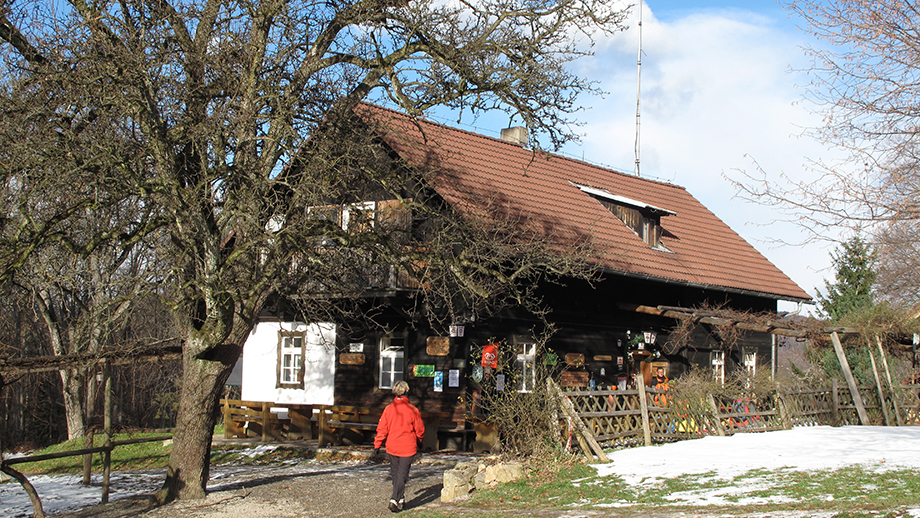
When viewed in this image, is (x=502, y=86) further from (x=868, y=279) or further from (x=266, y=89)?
(x=868, y=279)

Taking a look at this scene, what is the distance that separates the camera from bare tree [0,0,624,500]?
9.98 metres

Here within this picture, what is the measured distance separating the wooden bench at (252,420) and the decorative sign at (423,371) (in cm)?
385

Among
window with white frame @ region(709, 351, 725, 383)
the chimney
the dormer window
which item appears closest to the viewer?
the dormer window

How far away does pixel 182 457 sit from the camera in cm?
1107

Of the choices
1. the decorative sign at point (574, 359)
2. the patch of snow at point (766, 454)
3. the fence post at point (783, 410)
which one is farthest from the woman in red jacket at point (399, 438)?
the fence post at point (783, 410)

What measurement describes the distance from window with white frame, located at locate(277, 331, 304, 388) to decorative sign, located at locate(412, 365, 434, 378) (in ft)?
12.8

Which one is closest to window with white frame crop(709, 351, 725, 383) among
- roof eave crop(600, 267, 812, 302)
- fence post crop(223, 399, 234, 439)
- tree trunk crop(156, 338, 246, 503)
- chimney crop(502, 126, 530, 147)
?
roof eave crop(600, 267, 812, 302)

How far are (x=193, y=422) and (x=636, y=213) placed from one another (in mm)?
13826

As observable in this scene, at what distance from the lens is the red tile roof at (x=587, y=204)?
688 inches

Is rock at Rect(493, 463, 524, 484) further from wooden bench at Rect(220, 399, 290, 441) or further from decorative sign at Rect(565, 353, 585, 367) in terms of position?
wooden bench at Rect(220, 399, 290, 441)

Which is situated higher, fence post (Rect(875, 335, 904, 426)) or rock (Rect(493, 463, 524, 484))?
fence post (Rect(875, 335, 904, 426))

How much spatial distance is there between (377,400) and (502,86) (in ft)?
30.4

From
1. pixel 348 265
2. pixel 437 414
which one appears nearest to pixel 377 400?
pixel 437 414

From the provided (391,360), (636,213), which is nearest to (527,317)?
(391,360)
